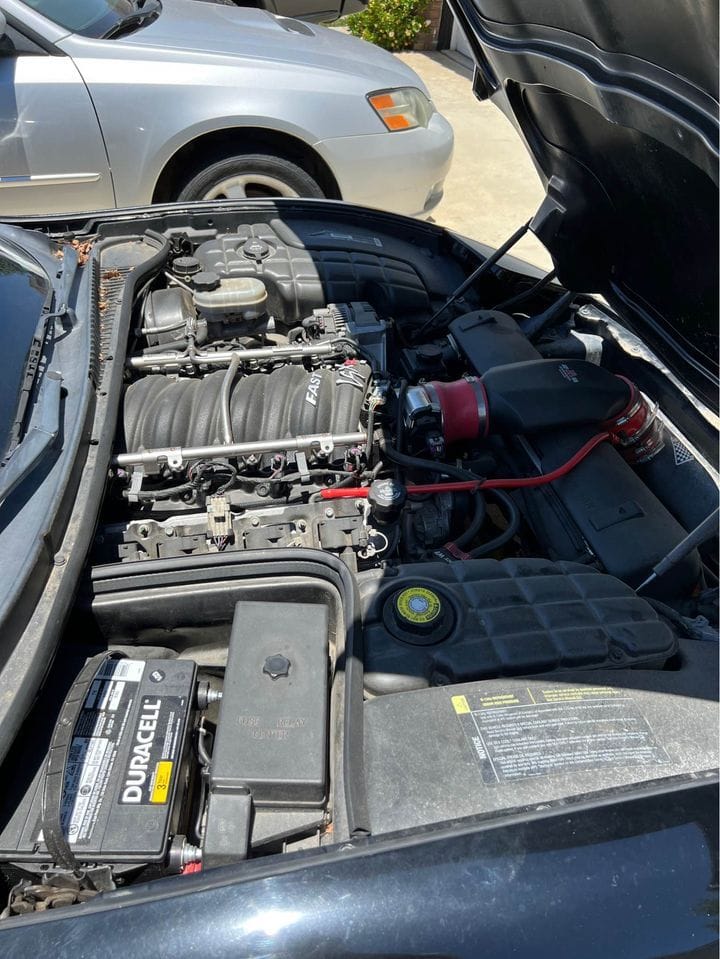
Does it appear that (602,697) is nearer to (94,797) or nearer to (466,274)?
(94,797)

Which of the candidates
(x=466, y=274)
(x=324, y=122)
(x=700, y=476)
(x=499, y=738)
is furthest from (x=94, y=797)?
(x=324, y=122)

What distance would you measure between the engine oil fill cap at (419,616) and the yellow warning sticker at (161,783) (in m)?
0.53

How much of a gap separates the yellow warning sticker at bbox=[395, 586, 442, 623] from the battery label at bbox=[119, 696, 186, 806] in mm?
505

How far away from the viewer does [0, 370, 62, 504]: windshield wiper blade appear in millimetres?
1542

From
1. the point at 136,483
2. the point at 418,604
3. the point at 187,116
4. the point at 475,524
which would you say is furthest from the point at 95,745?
the point at 187,116

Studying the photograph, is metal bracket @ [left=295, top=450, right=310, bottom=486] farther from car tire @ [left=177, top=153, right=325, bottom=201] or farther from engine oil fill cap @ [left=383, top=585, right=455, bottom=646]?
car tire @ [left=177, top=153, right=325, bottom=201]

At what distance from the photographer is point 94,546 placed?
185 centimetres

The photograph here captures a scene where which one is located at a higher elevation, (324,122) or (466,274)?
(324,122)

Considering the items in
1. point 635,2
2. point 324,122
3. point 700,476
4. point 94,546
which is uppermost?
point 635,2

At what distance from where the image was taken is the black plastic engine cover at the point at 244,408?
7.04 ft

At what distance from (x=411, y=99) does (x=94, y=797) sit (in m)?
4.29

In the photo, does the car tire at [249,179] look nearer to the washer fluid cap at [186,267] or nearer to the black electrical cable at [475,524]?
the washer fluid cap at [186,267]

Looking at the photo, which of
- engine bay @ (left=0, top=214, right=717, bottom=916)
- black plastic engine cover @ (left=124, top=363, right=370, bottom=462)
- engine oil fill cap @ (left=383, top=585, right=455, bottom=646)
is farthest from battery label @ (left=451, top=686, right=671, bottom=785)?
black plastic engine cover @ (left=124, top=363, right=370, bottom=462)

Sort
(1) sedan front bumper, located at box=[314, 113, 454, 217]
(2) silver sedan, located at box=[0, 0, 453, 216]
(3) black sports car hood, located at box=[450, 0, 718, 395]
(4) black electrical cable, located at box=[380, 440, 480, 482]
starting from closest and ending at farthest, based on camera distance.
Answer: (3) black sports car hood, located at box=[450, 0, 718, 395] → (4) black electrical cable, located at box=[380, 440, 480, 482] → (2) silver sedan, located at box=[0, 0, 453, 216] → (1) sedan front bumper, located at box=[314, 113, 454, 217]
